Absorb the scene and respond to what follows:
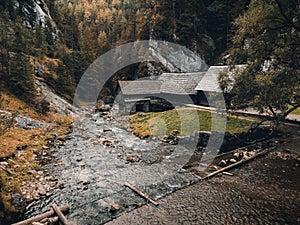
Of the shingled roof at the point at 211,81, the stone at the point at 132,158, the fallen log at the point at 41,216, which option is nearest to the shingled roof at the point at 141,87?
the shingled roof at the point at 211,81

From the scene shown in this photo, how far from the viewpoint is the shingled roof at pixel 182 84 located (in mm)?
36000

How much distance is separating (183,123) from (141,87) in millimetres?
16572

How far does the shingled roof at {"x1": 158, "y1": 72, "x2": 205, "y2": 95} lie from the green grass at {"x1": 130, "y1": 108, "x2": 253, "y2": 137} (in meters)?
6.51

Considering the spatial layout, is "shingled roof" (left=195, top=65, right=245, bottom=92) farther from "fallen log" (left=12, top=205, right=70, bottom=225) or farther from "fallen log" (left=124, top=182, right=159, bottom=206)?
"fallen log" (left=12, top=205, right=70, bottom=225)

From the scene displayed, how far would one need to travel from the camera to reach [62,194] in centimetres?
1376

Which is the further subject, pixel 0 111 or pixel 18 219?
pixel 0 111

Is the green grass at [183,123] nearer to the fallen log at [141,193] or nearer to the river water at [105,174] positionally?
the river water at [105,174]

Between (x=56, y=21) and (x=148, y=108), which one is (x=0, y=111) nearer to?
(x=148, y=108)

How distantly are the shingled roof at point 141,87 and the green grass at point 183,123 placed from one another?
8.77 meters

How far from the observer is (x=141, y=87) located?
41.5 meters

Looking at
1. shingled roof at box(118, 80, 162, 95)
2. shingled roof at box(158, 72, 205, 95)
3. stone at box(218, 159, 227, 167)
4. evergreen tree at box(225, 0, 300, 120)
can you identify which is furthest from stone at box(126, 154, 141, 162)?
shingled roof at box(118, 80, 162, 95)

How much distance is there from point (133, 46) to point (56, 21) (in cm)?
3579

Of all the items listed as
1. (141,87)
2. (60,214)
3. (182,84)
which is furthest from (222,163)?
(141,87)

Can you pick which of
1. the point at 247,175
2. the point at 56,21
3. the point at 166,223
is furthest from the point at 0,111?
the point at 56,21
